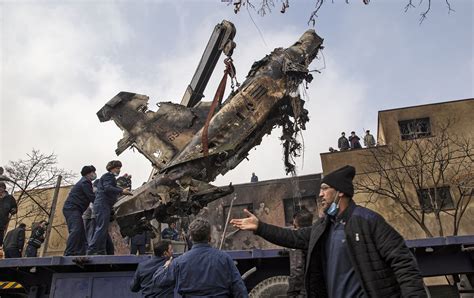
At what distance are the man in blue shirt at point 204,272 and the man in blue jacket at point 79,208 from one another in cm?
393

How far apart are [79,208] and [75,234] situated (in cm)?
48

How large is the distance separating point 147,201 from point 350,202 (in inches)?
232

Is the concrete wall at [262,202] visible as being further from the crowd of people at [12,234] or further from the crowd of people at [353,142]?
the crowd of people at [12,234]

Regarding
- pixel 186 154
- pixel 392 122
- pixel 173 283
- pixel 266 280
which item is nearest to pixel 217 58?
pixel 186 154

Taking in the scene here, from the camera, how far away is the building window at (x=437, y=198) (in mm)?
16484

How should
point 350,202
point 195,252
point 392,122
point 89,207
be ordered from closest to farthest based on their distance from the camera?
point 350,202, point 195,252, point 89,207, point 392,122

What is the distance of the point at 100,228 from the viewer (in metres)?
6.60

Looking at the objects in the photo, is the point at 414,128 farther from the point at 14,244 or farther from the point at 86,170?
the point at 14,244

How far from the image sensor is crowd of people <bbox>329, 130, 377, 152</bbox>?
19094 mm

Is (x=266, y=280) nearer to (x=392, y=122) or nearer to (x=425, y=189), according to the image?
(x=425, y=189)

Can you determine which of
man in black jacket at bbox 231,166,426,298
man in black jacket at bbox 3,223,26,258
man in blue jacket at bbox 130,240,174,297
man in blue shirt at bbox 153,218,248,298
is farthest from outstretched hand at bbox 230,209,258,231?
man in black jacket at bbox 3,223,26,258

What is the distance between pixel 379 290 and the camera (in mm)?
2305

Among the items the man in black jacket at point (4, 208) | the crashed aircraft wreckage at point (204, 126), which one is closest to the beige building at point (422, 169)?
the crashed aircraft wreckage at point (204, 126)

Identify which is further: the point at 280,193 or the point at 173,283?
the point at 280,193
